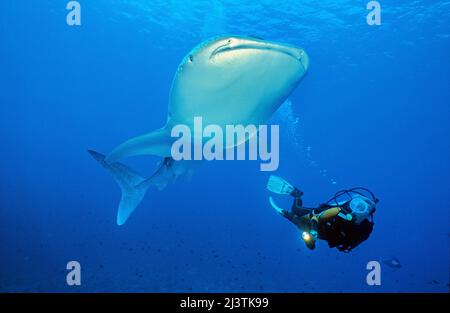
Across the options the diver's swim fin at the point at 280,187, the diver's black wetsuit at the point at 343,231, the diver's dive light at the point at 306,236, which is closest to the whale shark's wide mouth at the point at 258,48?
the diver's black wetsuit at the point at 343,231

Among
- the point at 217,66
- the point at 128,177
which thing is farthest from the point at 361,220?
the point at 128,177

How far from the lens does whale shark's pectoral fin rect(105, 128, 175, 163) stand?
5.02m

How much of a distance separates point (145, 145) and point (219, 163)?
8106cm

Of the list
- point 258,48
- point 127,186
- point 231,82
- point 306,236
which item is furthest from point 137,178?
point 258,48

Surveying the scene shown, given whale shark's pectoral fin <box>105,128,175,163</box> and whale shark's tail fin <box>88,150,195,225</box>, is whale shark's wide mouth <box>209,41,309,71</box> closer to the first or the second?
whale shark's pectoral fin <box>105,128,175,163</box>

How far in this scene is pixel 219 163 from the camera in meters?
86.3

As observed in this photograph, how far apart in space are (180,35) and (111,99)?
37560 millimetres

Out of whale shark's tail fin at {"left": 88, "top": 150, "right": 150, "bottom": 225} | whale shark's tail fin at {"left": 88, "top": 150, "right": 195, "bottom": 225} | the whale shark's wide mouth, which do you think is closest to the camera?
the whale shark's wide mouth

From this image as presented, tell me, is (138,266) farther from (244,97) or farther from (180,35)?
(180,35)

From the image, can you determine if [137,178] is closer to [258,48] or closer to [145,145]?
[145,145]

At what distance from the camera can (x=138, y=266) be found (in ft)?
61.4

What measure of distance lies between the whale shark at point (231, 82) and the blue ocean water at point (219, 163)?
4.88 m

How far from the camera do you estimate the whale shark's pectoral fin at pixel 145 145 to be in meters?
5.02

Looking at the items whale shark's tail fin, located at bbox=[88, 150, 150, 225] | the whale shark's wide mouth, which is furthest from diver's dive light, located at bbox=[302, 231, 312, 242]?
whale shark's tail fin, located at bbox=[88, 150, 150, 225]
